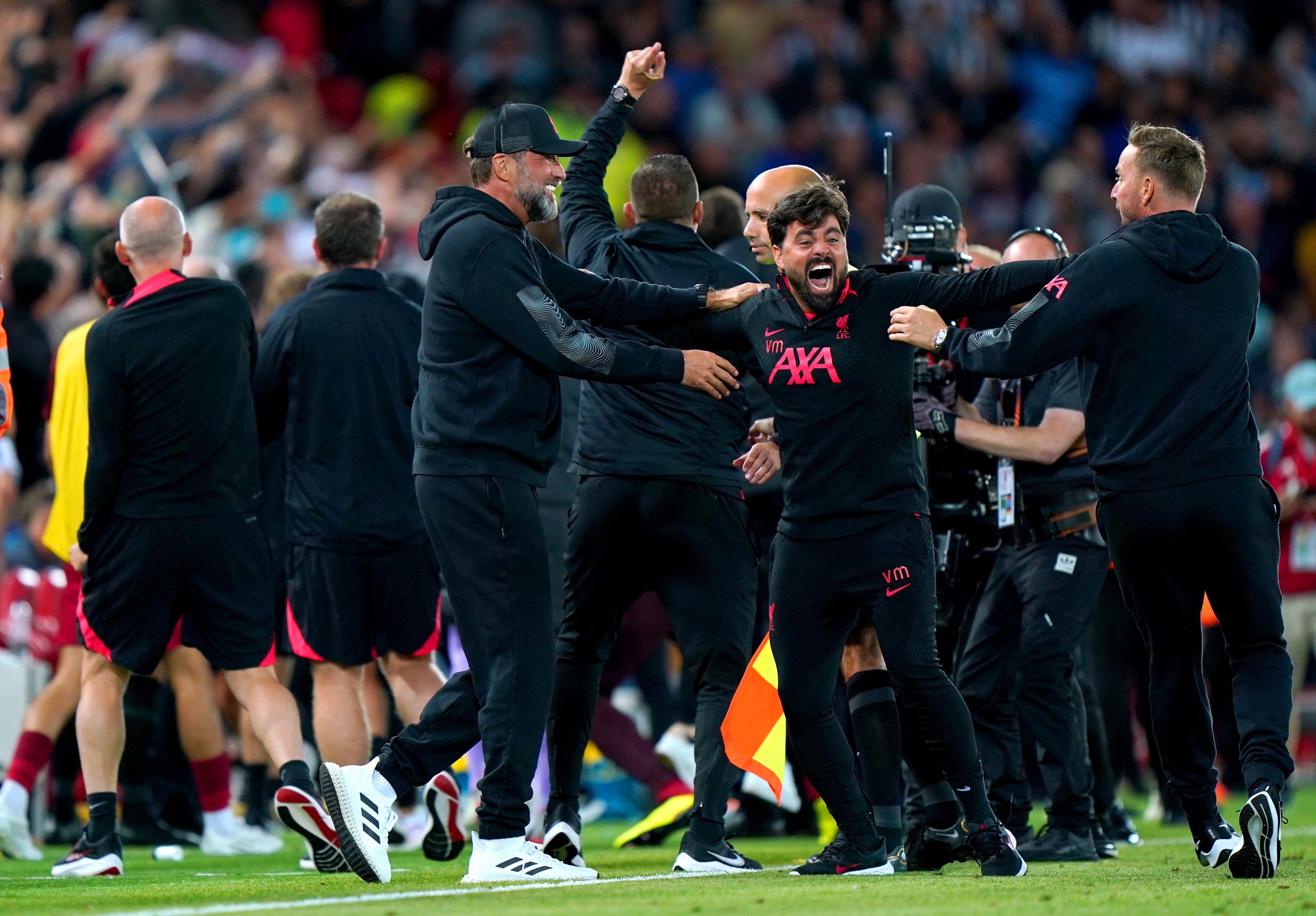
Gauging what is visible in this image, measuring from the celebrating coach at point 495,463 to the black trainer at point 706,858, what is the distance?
0.47 metres

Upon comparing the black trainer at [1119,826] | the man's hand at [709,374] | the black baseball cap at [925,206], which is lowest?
the black trainer at [1119,826]

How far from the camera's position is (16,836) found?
297 inches

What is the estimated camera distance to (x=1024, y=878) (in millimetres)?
5734

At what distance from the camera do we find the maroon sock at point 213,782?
7.63 metres

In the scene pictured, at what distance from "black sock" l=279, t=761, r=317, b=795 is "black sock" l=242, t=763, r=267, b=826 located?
7.09ft

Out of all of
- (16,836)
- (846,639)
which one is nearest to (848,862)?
(846,639)

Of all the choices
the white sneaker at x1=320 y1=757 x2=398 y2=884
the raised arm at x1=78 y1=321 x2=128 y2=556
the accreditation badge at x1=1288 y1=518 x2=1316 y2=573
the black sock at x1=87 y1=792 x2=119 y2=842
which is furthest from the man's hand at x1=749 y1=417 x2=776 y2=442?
the accreditation badge at x1=1288 y1=518 x2=1316 y2=573

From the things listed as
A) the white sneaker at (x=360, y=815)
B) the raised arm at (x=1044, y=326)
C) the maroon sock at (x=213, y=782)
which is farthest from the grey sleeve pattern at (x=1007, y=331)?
the maroon sock at (x=213, y=782)

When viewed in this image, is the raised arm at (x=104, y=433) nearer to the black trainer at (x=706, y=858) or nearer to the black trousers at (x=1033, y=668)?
the black trainer at (x=706, y=858)

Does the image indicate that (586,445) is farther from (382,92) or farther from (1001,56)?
(1001,56)

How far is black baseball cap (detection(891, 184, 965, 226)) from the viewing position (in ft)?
23.2

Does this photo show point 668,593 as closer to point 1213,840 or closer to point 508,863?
point 508,863

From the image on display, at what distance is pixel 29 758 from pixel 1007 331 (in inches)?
174

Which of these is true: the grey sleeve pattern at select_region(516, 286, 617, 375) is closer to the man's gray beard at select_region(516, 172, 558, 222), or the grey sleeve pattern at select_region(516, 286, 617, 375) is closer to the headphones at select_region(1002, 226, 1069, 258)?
the man's gray beard at select_region(516, 172, 558, 222)
